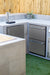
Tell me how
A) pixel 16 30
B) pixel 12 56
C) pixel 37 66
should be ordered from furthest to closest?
1. pixel 16 30
2. pixel 37 66
3. pixel 12 56

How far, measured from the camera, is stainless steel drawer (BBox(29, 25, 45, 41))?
12.7ft

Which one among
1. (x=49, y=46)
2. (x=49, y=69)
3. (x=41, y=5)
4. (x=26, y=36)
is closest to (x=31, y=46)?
(x=26, y=36)

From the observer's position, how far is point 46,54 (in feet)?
12.9

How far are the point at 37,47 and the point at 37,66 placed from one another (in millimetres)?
632

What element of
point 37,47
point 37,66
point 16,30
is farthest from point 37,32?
point 37,66

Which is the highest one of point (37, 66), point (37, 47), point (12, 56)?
point (12, 56)

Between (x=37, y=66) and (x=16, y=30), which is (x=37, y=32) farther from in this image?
(x=37, y=66)

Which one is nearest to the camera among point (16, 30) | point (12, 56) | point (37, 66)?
point (12, 56)

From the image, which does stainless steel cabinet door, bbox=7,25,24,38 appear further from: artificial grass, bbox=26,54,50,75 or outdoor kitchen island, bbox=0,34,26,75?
outdoor kitchen island, bbox=0,34,26,75

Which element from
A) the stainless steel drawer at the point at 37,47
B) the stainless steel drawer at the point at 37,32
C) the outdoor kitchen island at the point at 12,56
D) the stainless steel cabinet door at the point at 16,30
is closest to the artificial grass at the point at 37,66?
the stainless steel drawer at the point at 37,47

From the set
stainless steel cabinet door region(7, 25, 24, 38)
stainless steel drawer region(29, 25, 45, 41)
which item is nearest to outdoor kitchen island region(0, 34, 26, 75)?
stainless steel cabinet door region(7, 25, 24, 38)

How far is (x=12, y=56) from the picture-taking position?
228cm

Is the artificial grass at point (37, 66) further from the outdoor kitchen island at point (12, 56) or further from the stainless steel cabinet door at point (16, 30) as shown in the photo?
the outdoor kitchen island at point (12, 56)

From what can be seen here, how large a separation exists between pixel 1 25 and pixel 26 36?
873 millimetres
